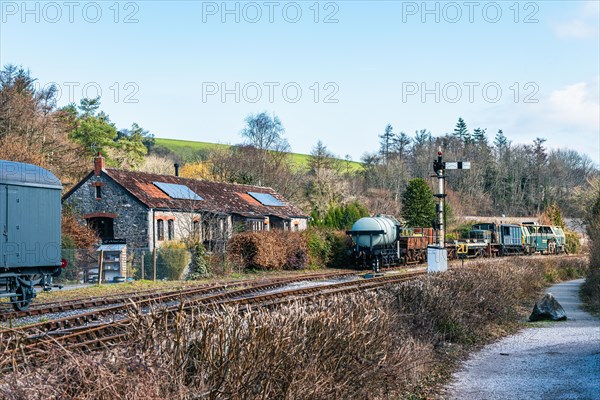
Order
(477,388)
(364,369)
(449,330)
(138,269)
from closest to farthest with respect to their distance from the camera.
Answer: (364,369) → (477,388) → (449,330) → (138,269)

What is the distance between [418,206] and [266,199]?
14.1 m

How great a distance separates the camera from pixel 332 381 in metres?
7.38

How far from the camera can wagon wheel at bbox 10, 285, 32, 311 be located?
16156 millimetres

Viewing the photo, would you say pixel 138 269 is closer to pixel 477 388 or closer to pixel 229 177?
pixel 477 388

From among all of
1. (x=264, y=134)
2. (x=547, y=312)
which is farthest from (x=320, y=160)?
(x=547, y=312)

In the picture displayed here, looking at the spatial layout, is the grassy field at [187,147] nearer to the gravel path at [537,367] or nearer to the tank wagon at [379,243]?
the tank wagon at [379,243]

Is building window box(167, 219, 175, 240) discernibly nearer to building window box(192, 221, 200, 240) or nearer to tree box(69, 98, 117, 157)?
building window box(192, 221, 200, 240)

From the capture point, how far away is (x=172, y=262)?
29922 mm

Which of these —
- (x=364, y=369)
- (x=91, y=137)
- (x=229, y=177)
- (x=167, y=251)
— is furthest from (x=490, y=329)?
(x=91, y=137)

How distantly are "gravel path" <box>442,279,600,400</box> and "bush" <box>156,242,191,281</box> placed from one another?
1653 cm

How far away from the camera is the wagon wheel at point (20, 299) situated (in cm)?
1616

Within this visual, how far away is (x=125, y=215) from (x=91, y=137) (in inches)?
1014

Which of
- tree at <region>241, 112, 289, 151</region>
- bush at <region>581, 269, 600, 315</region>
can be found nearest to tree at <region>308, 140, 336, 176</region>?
tree at <region>241, 112, 289, 151</region>

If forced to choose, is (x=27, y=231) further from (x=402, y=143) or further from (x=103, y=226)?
(x=402, y=143)
